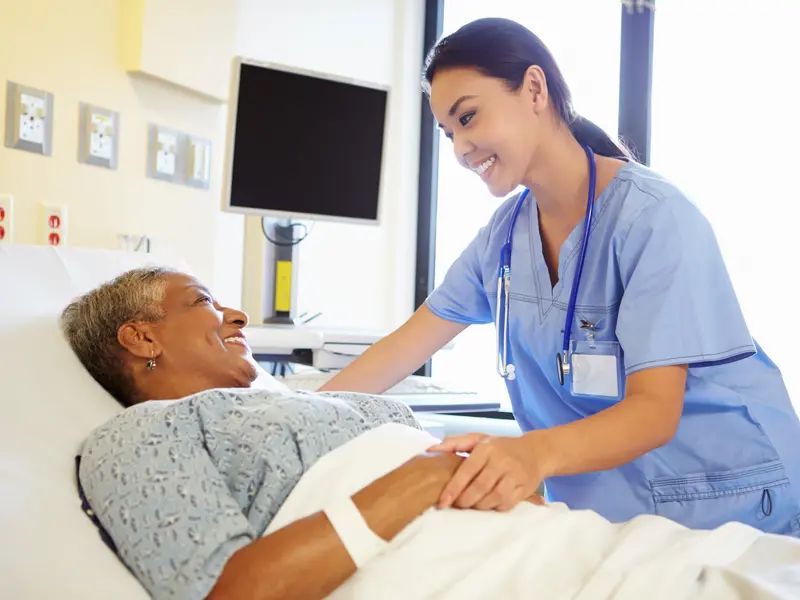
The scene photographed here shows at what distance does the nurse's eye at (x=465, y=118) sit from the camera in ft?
4.65

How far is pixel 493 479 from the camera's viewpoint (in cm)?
100

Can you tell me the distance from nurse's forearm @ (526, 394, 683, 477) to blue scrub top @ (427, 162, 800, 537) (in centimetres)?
8

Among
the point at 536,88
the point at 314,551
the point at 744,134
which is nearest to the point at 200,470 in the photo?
the point at 314,551

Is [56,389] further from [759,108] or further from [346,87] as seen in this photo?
[759,108]

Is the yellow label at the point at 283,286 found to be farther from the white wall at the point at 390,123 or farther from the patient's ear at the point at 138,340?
the patient's ear at the point at 138,340

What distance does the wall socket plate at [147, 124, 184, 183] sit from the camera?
89.0 inches

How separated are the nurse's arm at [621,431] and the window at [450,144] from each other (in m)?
1.91

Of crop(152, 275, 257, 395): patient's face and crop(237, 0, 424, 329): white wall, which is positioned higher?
crop(237, 0, 424, 329): white wall

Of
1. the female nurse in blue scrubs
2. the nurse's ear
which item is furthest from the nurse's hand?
the nurse's ear

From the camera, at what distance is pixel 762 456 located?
1305 millimetres

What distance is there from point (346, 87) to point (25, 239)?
1.06 m

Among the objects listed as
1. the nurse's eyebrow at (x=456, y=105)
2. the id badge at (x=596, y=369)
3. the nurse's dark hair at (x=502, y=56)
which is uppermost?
the nurse's dark hair at (x=502, y=56)

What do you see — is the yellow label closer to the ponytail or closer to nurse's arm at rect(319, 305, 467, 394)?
nurse's arm at rect(319, 305, 467, 394)

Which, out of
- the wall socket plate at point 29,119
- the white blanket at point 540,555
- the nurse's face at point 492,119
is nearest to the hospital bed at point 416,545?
the white blanket at point 540,555
